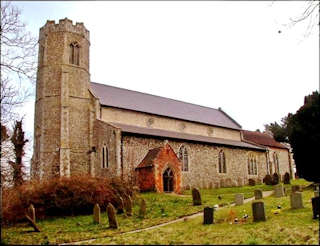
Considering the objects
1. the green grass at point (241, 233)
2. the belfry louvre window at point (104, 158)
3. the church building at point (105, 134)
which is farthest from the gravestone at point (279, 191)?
the belfry louvre window at point (104, 158)

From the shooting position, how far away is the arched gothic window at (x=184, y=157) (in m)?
29.3

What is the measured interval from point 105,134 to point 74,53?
759cm

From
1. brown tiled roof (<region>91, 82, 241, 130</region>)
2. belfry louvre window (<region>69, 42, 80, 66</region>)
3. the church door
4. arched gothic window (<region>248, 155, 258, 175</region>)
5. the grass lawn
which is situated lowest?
the grass lawn

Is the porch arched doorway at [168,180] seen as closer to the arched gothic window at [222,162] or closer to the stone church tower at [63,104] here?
the stone church tower at [63,104]

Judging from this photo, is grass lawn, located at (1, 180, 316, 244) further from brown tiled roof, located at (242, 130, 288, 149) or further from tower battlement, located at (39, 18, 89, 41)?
brown tiled roof, located at (242, 130, 288, 149)

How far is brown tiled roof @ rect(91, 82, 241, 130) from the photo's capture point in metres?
30.1

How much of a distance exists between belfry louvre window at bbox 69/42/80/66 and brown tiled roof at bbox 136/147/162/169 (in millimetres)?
9655

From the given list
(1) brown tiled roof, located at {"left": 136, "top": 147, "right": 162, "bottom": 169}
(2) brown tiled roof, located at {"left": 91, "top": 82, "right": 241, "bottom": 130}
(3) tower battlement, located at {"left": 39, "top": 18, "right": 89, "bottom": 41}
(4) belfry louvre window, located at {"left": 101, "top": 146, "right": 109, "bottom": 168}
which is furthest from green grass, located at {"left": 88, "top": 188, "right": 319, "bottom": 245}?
(3) tower battlement, located at {"left": 39, "top": 18, "right": 89, "bottom": 41}

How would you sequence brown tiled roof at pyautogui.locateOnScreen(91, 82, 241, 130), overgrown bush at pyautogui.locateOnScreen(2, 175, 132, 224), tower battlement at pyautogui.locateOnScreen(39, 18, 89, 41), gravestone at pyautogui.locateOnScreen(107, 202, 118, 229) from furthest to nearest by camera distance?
brown tiled roof at pyautogui.locateOnScreen(91, 82, 241, 130), tower battlement at pyautogui.locateOnScreen(39, 18, 89, 41), overgrown bush at pyautogui.locateOnScreen(2, 175, 132, 224), gravestone at pyautogui.locateOnScreen(107, 202, 118, 229)

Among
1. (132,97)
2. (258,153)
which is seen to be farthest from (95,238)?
(258,153)

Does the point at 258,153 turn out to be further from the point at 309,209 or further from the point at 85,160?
the point at 309,209

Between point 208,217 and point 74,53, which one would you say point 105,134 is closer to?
point 74,53

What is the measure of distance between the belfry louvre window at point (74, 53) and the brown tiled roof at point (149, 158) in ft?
31.7

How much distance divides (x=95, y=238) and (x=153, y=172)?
524 inches
